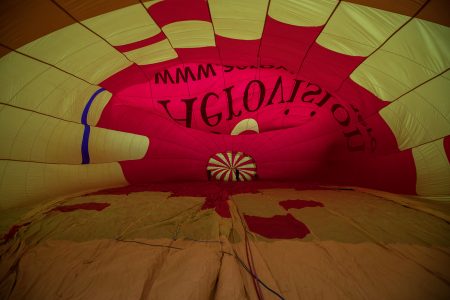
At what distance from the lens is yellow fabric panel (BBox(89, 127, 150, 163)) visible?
2.25 metres

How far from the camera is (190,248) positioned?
3.72 ft

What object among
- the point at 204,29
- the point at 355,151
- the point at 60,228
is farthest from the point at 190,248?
the point at 355,151

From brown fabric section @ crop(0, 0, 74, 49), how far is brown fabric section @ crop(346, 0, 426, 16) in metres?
1.40

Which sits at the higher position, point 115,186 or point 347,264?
point 115,186

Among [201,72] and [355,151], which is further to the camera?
[355,151]

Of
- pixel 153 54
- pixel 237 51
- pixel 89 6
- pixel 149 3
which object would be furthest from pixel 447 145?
pixel 89 6

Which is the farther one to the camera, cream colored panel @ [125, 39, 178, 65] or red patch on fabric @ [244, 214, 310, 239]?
cream colored panel @ [125, 39, 178, 65]

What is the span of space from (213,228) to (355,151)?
1.73 metres

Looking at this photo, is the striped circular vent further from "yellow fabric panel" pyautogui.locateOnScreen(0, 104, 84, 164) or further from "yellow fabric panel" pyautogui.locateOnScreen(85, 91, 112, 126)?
"yellow fabric panel" pyautogui.locateOnScreen(0, 104, 84, 164)

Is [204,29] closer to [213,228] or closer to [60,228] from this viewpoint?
[213,228]

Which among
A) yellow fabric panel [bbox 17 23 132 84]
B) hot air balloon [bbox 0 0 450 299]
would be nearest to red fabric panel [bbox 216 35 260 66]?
hot air balloon [bbox 0 0 450 299]

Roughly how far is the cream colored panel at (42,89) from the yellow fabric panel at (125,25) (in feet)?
1.42

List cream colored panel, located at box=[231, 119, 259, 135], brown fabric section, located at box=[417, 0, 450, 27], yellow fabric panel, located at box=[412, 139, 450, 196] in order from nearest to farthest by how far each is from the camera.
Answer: brown fabric section, located at box=[417, 0, 450, 27], yellow fabric panel, located at box=[412, 139, 450, 196], cream colored panel, located at box=[231, 119, 259, 135]

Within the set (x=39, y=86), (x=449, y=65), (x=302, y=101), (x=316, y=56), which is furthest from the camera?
(x=302, y=101)
